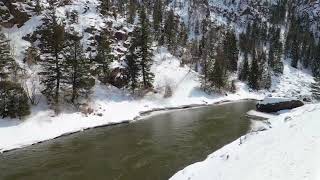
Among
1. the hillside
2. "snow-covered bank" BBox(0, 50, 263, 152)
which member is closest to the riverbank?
"snow-covered bank" BBox(0, 50, 263, 152)

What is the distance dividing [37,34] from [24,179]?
154 feet

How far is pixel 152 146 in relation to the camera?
1638 inches

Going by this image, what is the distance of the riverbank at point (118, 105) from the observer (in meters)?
46.3

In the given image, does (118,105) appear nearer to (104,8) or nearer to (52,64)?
(52,64)

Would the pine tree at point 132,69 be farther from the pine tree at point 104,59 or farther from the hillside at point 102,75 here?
the pine tree at point 104,59

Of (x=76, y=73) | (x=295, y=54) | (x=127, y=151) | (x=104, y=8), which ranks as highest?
(x=104, y=8)

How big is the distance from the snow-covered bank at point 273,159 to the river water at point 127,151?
553cm

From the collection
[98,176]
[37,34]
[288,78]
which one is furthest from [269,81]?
[98,176]

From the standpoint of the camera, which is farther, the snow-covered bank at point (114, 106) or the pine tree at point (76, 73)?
the pine tree at point (76, 73)

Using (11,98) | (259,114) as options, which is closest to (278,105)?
(259,114)

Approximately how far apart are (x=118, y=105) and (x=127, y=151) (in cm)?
2579

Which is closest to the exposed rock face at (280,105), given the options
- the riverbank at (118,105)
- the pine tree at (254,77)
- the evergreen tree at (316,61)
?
the riverbank at (118,105)

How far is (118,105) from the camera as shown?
2562 inches

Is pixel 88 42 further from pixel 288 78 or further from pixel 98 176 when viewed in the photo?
pixel 288 78
